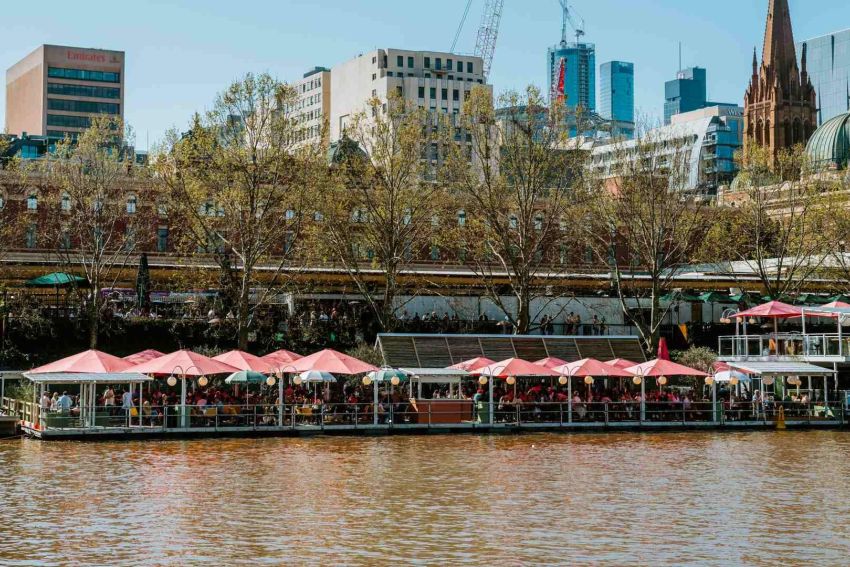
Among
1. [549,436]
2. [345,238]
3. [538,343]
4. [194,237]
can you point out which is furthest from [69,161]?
[549,436]

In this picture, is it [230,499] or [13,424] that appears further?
[13,424]

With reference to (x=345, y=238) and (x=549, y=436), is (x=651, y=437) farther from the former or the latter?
(x=345, y=238)

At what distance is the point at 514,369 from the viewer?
5681 centimetres

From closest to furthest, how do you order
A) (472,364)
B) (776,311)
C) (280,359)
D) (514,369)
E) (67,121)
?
(514,369) → (280,359) → (472,364) → (776,311) → (67,121)

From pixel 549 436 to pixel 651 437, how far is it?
14.5 feet

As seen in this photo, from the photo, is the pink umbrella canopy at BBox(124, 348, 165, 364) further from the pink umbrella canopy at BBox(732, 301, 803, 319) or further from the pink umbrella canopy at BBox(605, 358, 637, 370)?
the pink umbrella canopy at BBox(732, 301, 803, 319)

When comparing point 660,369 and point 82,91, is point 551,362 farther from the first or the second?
point 82,91

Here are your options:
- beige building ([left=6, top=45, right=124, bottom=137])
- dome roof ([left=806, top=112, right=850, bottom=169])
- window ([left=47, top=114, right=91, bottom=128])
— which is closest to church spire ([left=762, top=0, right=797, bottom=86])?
dome roof ([left=806, top=112, right=850, bottom=169])

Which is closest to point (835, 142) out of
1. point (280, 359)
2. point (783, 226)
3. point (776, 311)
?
point (783, 226)

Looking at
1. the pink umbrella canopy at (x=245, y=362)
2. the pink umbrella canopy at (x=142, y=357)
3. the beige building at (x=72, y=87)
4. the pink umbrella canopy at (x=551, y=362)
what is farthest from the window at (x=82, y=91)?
the pink umbrella canopy at (x=551, y=362)

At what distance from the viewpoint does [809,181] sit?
85875 mm

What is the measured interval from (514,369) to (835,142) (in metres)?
99.7

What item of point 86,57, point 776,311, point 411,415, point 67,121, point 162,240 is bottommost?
point 411,415

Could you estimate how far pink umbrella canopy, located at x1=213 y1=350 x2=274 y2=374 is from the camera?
181 feet
